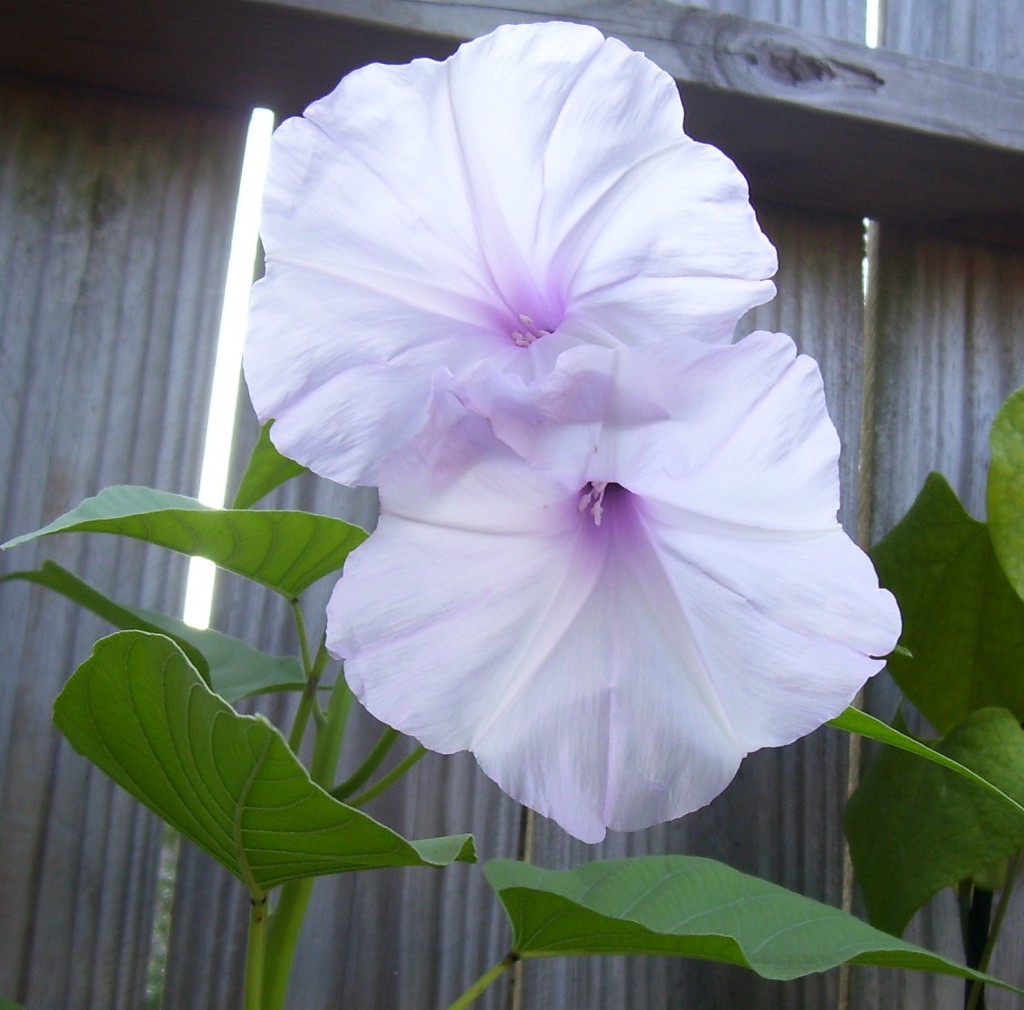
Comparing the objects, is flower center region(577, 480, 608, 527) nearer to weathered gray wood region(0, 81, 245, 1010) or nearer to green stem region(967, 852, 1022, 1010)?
weathered gray wood region(0, 81, 245, 1010)

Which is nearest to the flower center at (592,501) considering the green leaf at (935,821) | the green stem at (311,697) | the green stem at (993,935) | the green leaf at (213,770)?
the green leaf at (213,770)

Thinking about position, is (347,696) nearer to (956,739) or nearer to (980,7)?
(956,739)

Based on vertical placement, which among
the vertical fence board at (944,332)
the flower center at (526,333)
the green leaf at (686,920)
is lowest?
the green leaf at (686,920)

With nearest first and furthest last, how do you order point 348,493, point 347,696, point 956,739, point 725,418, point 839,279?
point 725,418, point 347,696, point 956,739, point 348,493, point 839,279

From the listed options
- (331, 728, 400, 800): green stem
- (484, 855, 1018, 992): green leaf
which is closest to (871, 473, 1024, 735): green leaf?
(484, 855, 1018, 992): green leaf

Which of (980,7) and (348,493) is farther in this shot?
(980,7)

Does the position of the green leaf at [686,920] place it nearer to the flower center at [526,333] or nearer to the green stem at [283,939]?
the green stem at [283,939]

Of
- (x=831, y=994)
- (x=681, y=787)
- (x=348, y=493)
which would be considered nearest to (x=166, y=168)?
(x=348, y=493)
